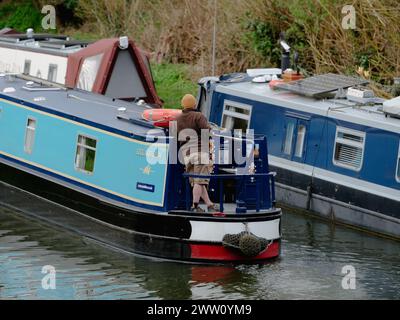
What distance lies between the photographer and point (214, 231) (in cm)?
1465

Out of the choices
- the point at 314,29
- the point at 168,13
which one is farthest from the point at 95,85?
the point at 168,13

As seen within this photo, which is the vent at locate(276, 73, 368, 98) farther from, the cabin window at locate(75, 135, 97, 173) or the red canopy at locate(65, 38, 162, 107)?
the cabin window at locate(75, 135, 97, 173)

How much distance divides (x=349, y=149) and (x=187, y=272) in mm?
4112

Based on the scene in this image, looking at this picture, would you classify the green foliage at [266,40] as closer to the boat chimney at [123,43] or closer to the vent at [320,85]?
the boat chimney at [123,43]

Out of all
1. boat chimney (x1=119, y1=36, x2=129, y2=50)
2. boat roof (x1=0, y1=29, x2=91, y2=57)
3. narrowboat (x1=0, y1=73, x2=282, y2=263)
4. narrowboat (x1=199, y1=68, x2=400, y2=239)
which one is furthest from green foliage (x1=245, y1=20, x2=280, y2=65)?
narrowboat (x1=0, y1=73, x2=282, y2=263)

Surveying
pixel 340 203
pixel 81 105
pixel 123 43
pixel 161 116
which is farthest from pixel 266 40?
pixel 161 116

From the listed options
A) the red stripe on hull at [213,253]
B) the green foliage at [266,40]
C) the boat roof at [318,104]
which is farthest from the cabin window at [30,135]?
the green foliage at [266,40]

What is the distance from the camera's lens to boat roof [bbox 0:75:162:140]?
15.8 metres

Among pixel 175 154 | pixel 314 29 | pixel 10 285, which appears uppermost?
pixel 314 29

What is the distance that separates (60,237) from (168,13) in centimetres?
1356

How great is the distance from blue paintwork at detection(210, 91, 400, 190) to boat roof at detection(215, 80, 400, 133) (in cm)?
7

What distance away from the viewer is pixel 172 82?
88.3 feet

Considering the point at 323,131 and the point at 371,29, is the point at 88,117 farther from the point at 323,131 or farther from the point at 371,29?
the point at 371,29

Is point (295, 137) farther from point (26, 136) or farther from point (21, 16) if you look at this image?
point (21, 16)
